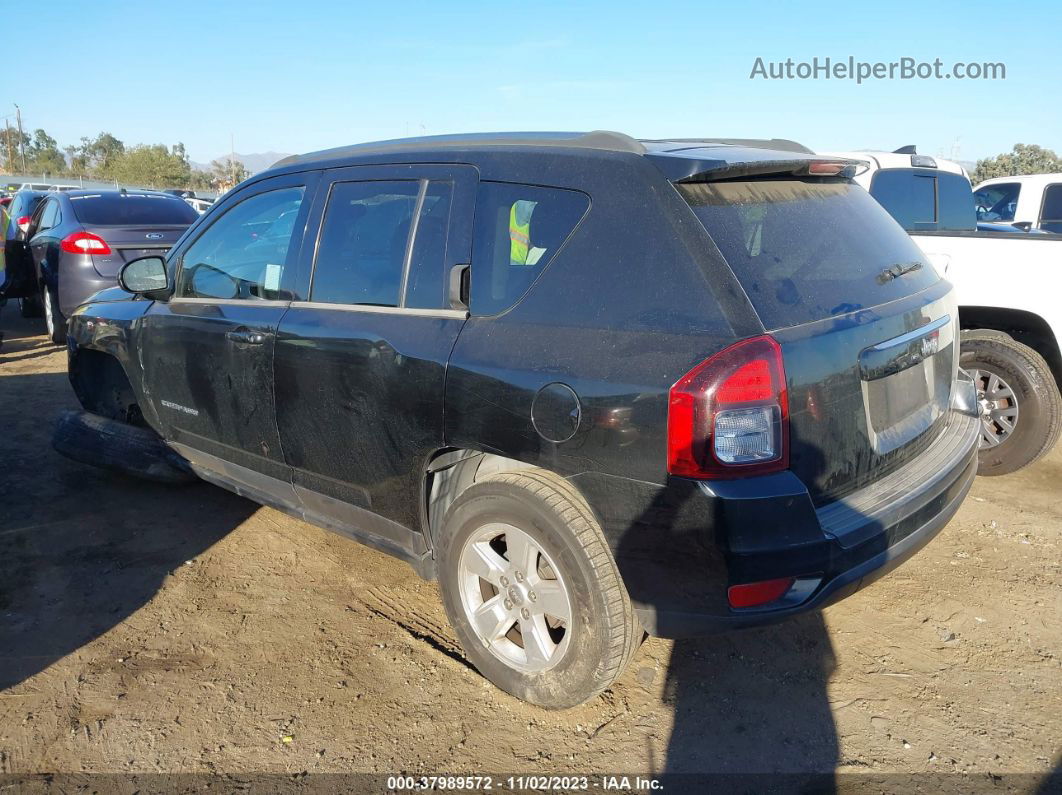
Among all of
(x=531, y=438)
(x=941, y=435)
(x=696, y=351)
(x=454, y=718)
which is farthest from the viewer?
(x=941, y=435)

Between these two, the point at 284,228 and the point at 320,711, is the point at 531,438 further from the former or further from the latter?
the point at 284,228

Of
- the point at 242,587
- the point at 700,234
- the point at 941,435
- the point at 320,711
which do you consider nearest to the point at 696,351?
the point at 700,234

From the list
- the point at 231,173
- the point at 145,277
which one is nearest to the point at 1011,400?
the point at 145,277

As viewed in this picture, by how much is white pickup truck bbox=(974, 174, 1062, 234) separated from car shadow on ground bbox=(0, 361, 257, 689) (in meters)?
7.80

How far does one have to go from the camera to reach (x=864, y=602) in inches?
142

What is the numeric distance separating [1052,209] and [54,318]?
10.8 metres

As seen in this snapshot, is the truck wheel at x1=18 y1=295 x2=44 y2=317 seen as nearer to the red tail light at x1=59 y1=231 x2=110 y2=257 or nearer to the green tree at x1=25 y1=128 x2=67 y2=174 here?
the red tail light at x1=59 y1=231 x2=110 y2=257

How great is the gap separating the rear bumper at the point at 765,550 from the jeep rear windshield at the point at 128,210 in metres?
7.53

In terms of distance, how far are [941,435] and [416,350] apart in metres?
2.07

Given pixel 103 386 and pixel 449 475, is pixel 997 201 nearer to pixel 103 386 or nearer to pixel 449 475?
pixel 449 475

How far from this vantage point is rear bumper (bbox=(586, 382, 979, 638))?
7.48 ft

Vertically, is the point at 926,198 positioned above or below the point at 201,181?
below

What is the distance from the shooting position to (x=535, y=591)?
2.75 m

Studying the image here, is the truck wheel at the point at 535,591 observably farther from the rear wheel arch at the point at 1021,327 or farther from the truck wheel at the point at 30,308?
the truck wheel at the point at 30,308
